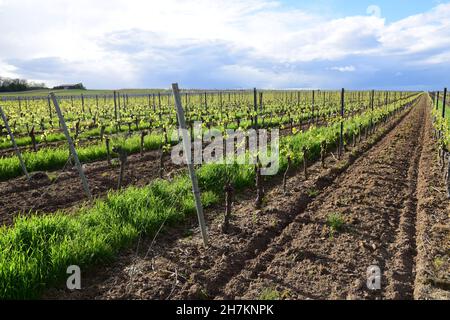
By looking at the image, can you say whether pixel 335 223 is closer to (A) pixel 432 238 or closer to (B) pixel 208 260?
(A) pixel 432 238

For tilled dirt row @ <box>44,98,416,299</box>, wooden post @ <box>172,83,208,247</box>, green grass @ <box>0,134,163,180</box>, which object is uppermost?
wooden post @ <box>172,83,208,247</box>

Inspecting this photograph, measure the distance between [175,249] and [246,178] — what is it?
2.86m

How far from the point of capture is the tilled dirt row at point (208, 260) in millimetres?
3557

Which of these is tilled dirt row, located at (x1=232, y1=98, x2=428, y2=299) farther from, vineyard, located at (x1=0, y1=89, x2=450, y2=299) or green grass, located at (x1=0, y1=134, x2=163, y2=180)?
green grass, located at (x1=0, y1=134, x2=163, y2=180)

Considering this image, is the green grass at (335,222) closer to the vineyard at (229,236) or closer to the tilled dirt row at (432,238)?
the vineyard at (229,236)

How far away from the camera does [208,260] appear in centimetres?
416

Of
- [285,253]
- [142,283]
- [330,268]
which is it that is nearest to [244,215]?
[285,253]

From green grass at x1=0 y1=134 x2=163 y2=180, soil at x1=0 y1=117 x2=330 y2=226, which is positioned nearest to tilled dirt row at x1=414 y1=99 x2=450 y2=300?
soil at x1=0 y1=117 x2=330 y2=226

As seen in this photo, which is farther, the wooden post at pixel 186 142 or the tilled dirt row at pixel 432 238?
the wooden post at pixel 186 142

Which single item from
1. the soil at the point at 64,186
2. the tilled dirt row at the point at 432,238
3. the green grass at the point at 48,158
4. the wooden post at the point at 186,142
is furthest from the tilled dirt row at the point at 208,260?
the green grass at the point at 48,158

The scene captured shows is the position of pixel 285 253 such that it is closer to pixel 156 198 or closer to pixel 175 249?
pixel 175 249

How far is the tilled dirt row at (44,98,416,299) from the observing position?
11.7ft

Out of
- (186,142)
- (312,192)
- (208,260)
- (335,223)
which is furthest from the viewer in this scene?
(312,192)

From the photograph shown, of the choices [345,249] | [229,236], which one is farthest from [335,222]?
[229,236]
